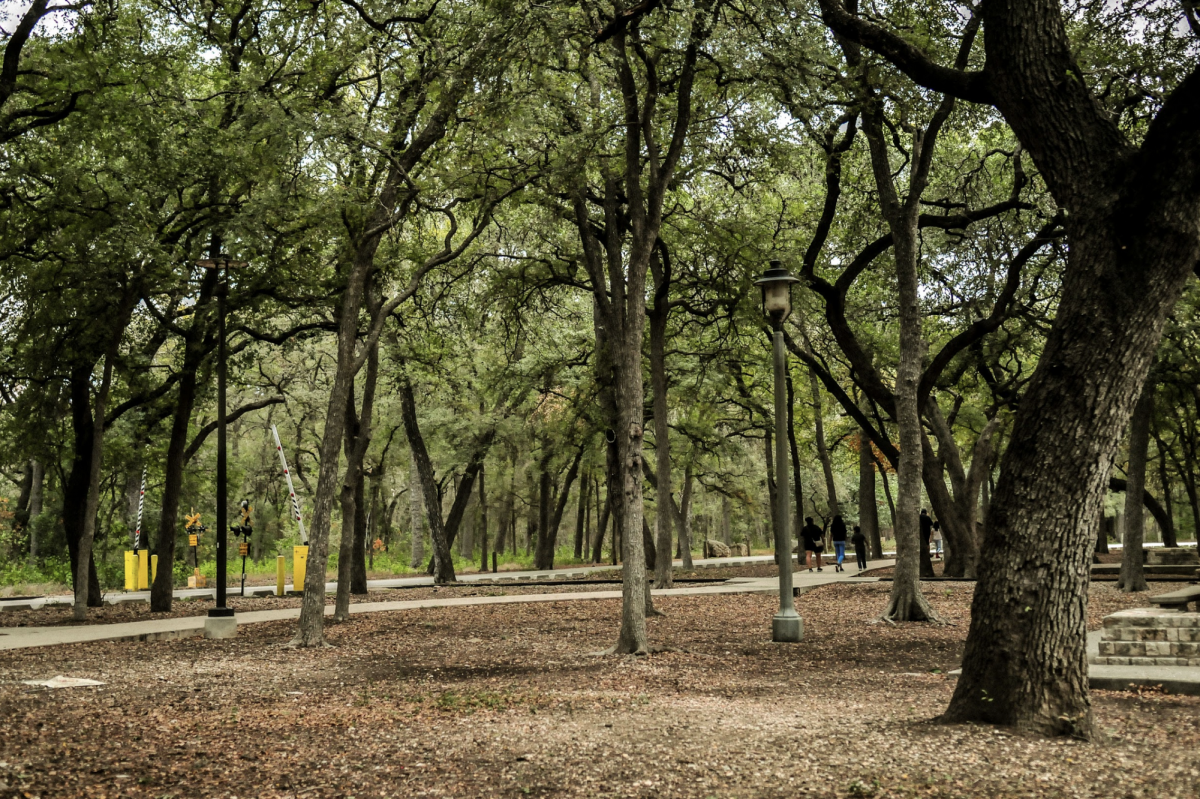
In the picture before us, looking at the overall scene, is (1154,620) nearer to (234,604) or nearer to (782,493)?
(782,493)

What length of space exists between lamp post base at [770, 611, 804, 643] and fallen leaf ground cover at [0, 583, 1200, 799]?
27 cm

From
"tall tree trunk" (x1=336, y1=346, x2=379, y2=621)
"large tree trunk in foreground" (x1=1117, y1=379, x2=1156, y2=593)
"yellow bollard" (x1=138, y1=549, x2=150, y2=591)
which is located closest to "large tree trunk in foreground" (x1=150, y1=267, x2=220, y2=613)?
"tall tree trunk" (x1=336, y1=346, x2=379, y2=621)

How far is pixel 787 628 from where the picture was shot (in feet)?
42.4

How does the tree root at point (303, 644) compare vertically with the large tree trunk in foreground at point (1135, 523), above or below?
below

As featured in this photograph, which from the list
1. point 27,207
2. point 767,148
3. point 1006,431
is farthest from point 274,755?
point 1006,431

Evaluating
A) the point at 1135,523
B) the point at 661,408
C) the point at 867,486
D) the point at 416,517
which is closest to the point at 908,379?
the point at 661,408

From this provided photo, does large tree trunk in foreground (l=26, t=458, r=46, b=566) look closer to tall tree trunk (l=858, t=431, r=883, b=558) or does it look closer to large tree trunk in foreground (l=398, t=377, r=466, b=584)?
large tree trunk in foreground (l=398, t=377, r=466, b=584)

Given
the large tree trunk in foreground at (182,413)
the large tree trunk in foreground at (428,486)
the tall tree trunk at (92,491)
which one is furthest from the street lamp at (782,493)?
the large tree trunk in foreground at (428,486)

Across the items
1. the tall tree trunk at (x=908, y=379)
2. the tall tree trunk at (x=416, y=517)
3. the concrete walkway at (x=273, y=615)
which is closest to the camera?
the concrete walkway at (x=273, y=615)

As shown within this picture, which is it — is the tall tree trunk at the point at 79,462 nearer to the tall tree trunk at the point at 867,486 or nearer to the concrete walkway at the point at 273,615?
the concrete walkway at the point at 273,615

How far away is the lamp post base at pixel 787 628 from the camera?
1288 cm

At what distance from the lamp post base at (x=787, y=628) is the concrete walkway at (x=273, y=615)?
6831 mm

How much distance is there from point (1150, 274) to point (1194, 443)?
30270 mm

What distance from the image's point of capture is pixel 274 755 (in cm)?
654
